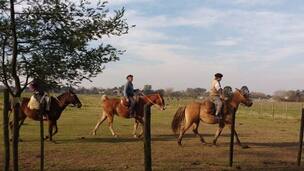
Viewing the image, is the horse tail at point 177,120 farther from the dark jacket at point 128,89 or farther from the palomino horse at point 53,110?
the palomino horse at point 53,110

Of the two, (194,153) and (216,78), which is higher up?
(216,78)

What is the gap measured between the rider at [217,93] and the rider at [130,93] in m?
4.14

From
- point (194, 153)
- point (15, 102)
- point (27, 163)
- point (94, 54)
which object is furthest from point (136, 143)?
point (15, 102)

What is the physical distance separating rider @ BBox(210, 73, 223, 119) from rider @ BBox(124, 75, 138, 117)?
414 centimetres

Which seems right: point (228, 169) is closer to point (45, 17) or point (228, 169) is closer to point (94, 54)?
point (94, 54)

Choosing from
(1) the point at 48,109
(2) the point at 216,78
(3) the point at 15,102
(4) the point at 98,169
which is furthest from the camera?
(1) the point at 48,109

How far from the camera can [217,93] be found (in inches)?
806

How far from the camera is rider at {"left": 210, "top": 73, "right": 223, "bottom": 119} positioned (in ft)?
66.3

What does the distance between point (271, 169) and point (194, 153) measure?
3897mm

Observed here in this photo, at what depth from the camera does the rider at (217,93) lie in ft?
66.3

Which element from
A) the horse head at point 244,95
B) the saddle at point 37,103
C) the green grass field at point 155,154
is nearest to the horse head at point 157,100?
the green grass field at point 155,154

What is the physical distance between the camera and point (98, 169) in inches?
566

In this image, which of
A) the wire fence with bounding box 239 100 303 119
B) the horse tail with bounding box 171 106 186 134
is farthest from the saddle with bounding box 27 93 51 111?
the wire fence with bounding box 239 100 303 119

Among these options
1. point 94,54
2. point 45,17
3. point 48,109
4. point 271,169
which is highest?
point 45,17
